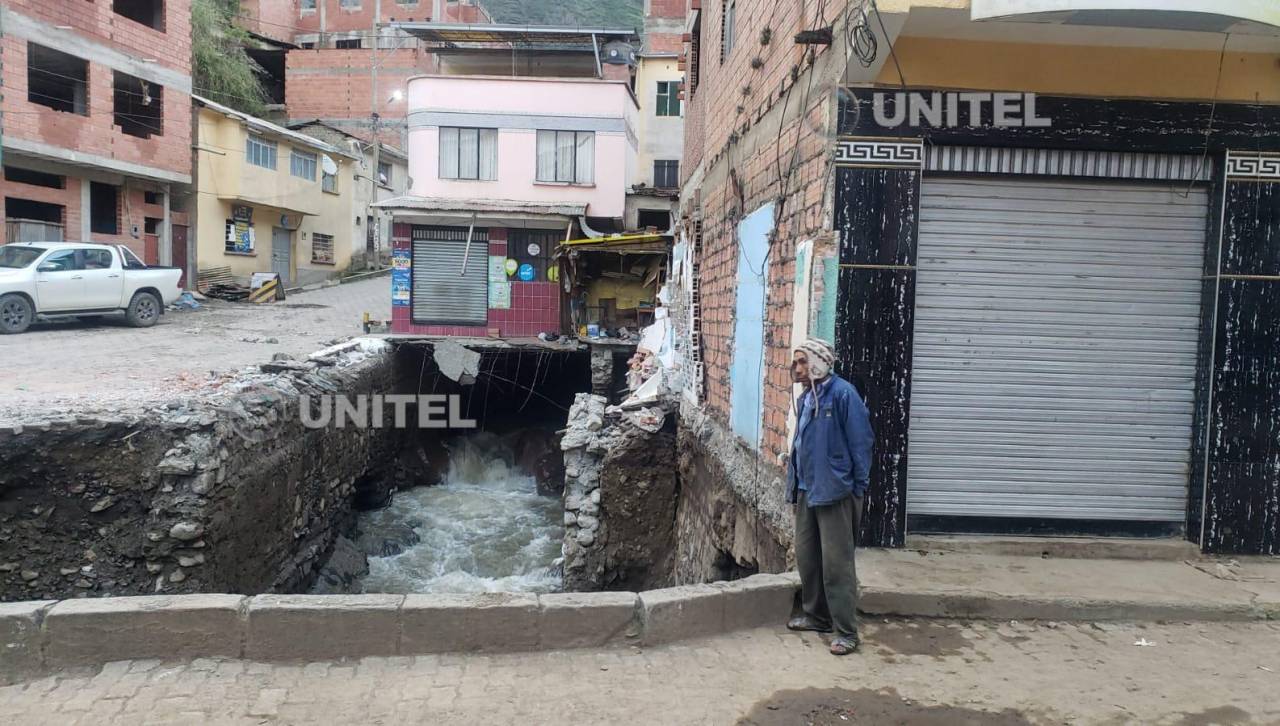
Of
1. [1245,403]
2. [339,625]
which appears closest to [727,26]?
[1245,403]

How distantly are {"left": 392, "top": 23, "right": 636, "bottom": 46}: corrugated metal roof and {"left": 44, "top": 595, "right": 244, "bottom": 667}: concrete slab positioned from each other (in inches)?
814

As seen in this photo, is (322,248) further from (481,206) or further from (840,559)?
(840,559)

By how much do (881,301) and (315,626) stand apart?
3719 mm

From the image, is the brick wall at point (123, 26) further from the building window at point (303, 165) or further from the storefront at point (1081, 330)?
the storefront at point (1081, 330)

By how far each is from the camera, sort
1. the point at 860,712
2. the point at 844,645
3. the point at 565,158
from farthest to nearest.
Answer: the point at 565,158
the point at 844,645
the point at 860,712

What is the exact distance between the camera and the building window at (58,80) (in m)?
18.9

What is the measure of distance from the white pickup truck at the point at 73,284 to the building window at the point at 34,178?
4077mm

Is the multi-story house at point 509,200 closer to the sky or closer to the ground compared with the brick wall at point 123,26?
closer to the ground

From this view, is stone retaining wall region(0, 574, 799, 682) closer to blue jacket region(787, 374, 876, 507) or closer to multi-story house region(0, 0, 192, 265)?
blue jacket region(787, 374, 876, 507)

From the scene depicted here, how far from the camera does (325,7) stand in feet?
125

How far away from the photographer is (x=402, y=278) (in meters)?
19.7

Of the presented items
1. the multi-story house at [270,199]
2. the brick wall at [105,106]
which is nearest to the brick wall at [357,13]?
the multi-story house at [270,199]

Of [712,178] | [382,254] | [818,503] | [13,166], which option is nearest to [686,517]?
[712,178]

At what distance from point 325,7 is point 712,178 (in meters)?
36.6
